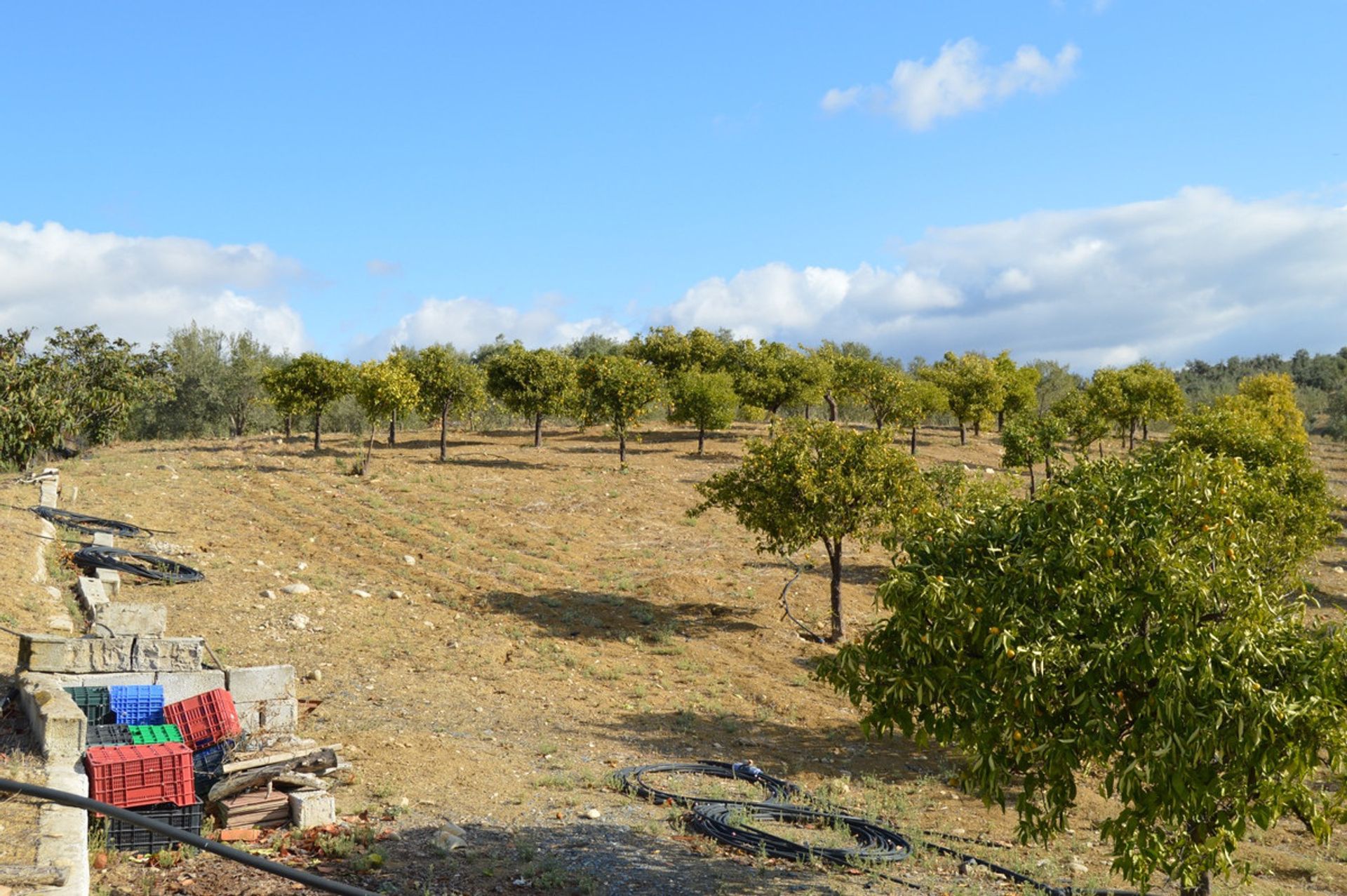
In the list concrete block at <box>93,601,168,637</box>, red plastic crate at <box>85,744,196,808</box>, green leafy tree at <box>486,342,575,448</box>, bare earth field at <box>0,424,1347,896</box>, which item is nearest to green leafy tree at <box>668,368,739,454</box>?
green leafy tree at <box>486,342,575,448</box>

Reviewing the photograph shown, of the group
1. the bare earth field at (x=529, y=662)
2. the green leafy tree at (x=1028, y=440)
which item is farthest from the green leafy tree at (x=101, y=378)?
the green leafy tree at (x=1028, y=440)

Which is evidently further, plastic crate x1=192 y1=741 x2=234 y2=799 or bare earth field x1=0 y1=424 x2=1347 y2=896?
plastic crate x1=192 y1=741 x2=234 y2=799

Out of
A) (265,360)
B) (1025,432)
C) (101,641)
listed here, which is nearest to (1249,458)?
(1025,432)

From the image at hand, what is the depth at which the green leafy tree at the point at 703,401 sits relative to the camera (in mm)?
42000

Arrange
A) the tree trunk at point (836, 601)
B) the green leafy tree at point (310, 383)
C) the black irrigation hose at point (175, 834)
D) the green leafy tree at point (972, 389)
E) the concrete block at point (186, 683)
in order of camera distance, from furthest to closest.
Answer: the green leafy tree at point (972, 389) → the green leafy tree at point (310, 383) → the tree trunk at point (836, 601) → the concrete block at point (186, 683) → the black irrigation hose at point (175, 834)

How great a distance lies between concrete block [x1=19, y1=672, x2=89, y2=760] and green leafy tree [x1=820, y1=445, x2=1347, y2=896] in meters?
7.44

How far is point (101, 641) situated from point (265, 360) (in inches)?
1893

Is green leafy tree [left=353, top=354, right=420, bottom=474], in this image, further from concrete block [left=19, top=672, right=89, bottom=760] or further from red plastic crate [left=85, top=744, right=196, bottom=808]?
red plastic crate [left=85, top=744, right=196, bottom=808]

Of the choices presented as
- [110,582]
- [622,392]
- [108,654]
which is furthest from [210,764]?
[622,392]

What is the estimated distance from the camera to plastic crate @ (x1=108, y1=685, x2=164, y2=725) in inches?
425

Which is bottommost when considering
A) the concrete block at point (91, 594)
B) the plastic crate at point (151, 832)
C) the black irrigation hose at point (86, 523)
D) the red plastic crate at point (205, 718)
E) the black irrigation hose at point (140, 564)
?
the plastic crate at point (151, 832)

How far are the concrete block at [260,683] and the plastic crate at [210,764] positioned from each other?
1214mm

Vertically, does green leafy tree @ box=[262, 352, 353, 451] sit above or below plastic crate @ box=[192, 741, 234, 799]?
above

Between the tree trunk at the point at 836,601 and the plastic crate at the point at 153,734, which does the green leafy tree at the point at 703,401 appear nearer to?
the tree trunk at the point at 836,601
